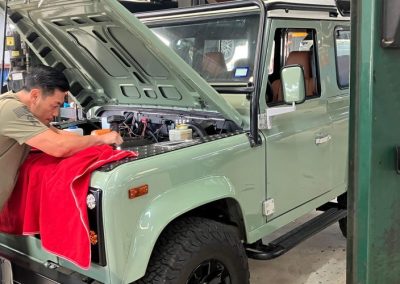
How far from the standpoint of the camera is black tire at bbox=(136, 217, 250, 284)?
2.29m

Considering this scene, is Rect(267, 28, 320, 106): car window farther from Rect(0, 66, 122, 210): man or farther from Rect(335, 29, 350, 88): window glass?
Rect(0, 66, 122, 210): man

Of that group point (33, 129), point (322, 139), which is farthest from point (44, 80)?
point (322, 139)

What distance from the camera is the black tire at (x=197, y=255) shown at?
229cm

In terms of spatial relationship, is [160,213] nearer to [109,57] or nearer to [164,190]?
[164,190]

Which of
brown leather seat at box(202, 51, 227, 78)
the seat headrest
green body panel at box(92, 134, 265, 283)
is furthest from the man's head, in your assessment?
the seat headrest

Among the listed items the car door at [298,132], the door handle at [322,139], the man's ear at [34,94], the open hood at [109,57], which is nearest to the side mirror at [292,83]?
the car door at [298,132]

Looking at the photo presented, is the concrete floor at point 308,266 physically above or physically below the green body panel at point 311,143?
below

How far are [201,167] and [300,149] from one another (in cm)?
104

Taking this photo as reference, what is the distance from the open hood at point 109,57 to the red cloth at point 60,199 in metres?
0.63

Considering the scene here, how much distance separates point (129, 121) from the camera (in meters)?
3.43

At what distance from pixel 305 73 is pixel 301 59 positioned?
112 millimetres

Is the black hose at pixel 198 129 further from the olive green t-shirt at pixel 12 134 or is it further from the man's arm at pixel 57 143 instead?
the olive green t-shirt at pixel 12 134

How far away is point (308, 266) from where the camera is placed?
153 inches

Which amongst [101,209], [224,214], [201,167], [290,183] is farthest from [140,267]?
[290,183]
